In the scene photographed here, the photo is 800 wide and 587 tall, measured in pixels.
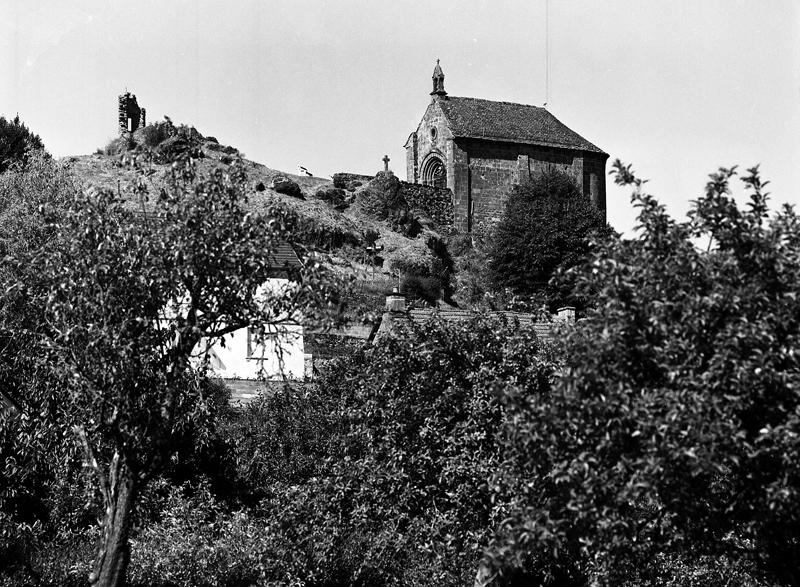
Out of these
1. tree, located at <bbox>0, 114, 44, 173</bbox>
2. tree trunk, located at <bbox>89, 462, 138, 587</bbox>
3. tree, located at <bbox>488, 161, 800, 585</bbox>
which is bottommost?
tree trunk, located at <bbox>89, 462, 138, 587</bbox>

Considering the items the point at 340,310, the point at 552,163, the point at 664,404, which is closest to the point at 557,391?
the point at 664,404

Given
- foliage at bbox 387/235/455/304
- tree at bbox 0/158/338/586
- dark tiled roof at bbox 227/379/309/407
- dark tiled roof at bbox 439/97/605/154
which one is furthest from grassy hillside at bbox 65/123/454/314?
tree at bbox 0/158/338/586

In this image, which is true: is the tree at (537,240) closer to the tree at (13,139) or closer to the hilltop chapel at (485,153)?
the hilltop chapel at (485,153)

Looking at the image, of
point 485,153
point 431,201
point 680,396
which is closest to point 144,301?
point 680,396

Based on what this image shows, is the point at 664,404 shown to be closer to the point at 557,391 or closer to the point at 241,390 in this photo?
the point at 557,391

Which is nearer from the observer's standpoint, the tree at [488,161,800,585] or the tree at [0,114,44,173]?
the tree at [488,161,800,585]

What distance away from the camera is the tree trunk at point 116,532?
511 inches

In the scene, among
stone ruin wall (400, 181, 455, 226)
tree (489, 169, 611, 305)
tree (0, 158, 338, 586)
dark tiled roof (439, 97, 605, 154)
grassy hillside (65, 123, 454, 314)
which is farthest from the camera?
dark tiled roof (439, 97, 605, 154)

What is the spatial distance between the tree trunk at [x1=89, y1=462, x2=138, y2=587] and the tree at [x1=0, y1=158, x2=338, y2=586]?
1cm

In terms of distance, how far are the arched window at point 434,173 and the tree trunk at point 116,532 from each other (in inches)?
2269

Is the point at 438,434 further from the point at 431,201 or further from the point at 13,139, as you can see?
the point at 431,201

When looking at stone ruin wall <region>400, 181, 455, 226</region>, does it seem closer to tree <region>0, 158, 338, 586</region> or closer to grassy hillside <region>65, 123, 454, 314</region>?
grassy hillside <region>65, 123, 454, 314</region>

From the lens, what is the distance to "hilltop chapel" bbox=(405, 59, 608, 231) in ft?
226

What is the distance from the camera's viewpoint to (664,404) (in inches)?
374
